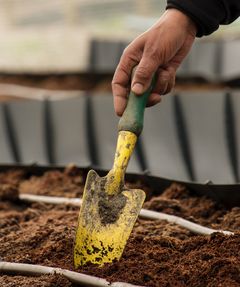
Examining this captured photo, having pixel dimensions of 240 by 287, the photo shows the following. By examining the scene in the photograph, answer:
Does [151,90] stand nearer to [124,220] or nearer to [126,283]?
[124,220]

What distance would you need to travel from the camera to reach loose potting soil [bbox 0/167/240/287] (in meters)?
1.99

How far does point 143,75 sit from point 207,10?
266 millimetres

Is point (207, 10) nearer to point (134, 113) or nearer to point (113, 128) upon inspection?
point (134, 113)

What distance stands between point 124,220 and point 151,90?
0.43 m

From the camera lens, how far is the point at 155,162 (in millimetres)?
3514

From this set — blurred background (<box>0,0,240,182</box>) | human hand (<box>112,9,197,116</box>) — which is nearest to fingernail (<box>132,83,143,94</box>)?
human hand (<box>112,9,197,116</box>)

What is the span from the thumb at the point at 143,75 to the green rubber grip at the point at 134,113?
0.03 metres

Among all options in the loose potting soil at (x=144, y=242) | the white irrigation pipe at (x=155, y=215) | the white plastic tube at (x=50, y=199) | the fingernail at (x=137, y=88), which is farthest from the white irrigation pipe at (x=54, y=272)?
the white plastic tube at (x=50, y=199)

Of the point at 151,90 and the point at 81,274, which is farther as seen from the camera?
the point at 151,90

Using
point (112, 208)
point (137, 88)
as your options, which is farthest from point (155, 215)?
point (137, 88)

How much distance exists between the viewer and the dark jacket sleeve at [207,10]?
2119mm

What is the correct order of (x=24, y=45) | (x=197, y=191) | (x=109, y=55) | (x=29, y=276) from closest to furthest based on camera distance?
1. (x=29, y=276)
2. (x=197, y=191)
3. (x=109, y=55)
4. (x=24, y=45)

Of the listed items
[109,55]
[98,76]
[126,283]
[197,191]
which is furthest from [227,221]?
[109,55]

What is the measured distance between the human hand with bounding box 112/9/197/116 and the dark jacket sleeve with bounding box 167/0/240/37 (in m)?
0.02
